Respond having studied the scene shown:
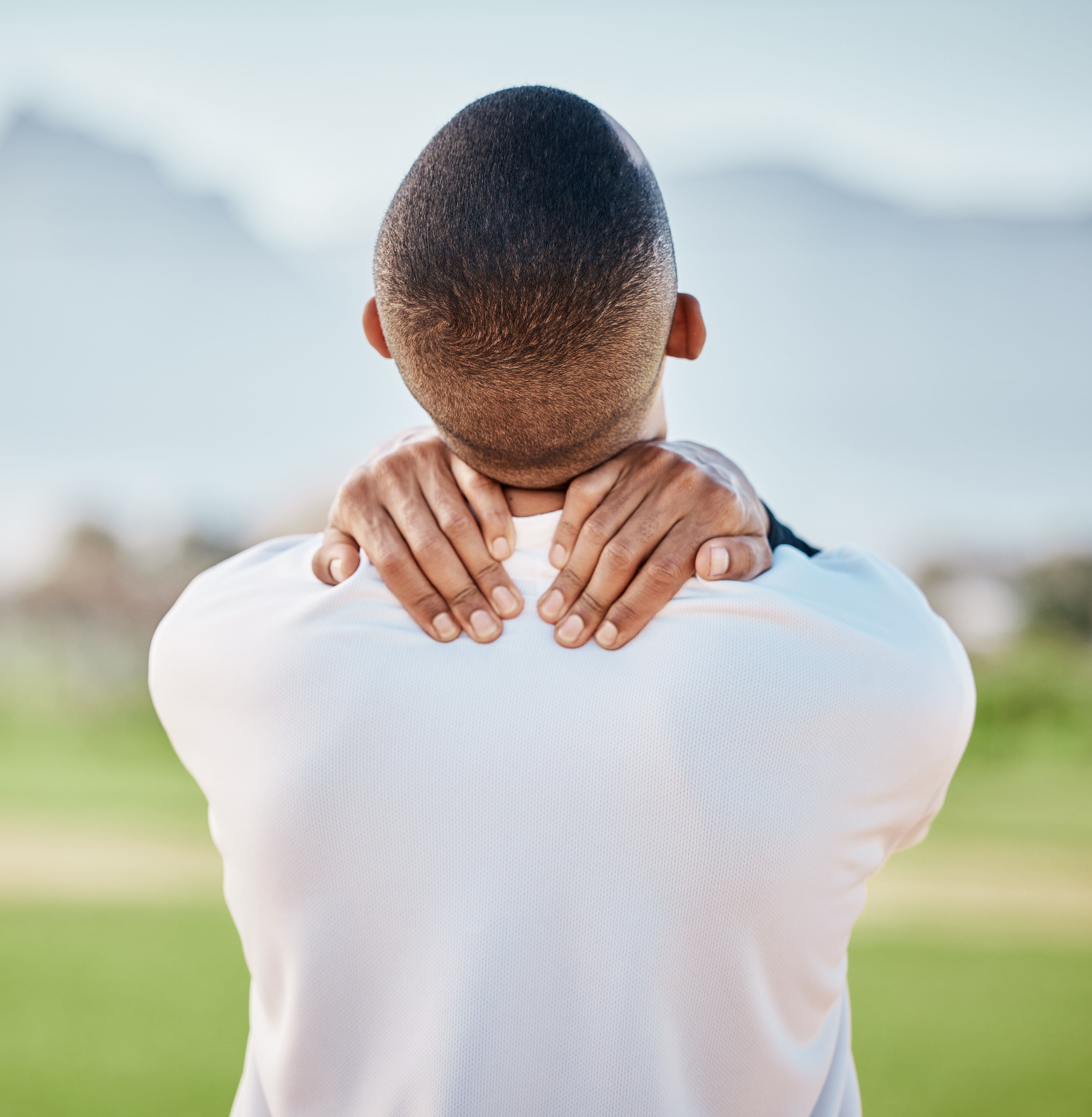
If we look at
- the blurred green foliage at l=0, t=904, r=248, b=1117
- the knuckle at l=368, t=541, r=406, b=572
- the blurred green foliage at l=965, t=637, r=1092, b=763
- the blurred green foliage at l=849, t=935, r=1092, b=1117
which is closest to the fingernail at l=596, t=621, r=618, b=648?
the knuckle at l=368, t=541, r=406, b=572

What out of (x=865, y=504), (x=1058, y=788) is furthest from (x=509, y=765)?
(x=865, y=504)

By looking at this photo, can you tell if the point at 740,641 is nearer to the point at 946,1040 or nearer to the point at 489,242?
the point at 489,242

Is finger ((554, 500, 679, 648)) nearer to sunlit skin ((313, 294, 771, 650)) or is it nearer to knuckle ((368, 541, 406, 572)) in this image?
sunlit skin ((313, 294, 771, 650))

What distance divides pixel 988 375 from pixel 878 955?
1028cm

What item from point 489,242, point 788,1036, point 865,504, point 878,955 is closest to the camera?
point 489,242

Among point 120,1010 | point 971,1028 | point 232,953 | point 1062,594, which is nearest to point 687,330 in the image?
point 971,1028

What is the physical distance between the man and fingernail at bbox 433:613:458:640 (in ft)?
0.06

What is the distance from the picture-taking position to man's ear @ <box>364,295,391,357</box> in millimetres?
928

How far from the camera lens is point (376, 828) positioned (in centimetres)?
82

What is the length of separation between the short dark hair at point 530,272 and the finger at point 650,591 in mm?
129

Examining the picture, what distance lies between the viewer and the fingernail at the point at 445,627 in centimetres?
84

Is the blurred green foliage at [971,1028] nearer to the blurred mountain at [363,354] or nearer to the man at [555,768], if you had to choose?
the man at [555,768]

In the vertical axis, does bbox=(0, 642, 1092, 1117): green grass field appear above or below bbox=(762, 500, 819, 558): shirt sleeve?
below

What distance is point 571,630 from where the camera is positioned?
823 mm
